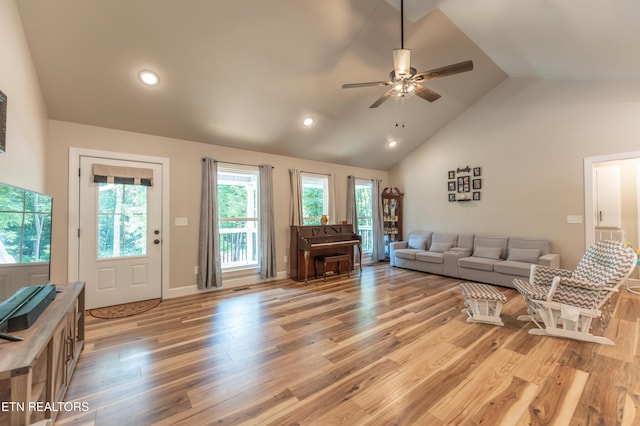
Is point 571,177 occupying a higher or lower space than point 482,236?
higher

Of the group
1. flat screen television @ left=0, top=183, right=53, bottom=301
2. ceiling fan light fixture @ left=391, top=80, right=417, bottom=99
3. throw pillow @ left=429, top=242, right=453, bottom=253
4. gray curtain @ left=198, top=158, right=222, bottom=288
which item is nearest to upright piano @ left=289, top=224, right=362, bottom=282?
gray curtain @ left=198, top=158, right=222, bottom=288

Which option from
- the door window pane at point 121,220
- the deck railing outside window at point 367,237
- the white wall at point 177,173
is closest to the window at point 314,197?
the white wall at point 177,173

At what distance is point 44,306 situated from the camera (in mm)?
1730

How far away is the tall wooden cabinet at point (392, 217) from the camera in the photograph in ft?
22.5

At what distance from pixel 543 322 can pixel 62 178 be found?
586 centimetres

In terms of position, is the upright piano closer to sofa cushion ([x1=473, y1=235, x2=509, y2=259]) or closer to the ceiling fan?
sofa cushion ([x1=473, y1=235, x2=509, y2=259])

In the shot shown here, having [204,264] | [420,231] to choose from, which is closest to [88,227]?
[204,264]

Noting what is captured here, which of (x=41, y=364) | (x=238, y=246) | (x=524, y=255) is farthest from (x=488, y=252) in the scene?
(x=41, y=364)

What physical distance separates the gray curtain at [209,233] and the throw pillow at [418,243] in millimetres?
4197

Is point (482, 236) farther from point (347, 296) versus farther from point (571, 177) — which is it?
point (347, 296)

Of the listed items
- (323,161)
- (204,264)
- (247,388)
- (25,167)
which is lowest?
(247,388)

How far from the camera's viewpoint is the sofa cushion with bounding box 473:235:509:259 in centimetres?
496

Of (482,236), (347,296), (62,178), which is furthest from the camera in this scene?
(482,236)

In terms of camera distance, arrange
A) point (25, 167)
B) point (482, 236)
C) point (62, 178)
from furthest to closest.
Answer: point (482, 236) < point (62, 178) < point (25, 167)
